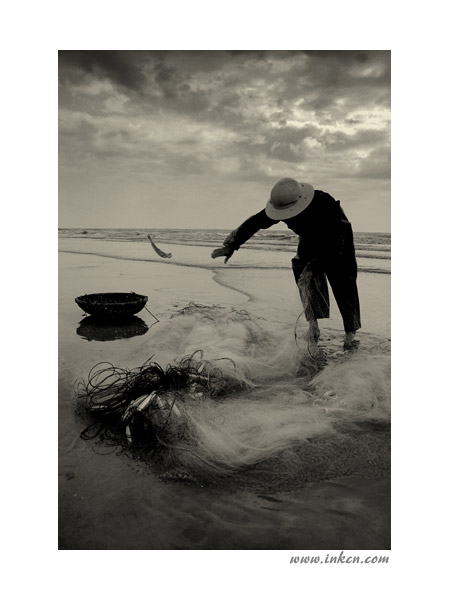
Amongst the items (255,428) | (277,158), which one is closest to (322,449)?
(255,428)

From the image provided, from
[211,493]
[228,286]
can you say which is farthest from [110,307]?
[228,286]

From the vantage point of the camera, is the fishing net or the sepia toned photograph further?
the fishing net

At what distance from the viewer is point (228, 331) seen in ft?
13.2

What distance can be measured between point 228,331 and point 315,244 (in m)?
0.97

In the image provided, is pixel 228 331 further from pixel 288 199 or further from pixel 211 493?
pixel 211 493

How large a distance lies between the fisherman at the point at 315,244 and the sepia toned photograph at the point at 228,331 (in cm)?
1

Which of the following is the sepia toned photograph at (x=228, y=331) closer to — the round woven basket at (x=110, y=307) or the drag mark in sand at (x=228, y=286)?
the round woven basket at (x=110, y=307)

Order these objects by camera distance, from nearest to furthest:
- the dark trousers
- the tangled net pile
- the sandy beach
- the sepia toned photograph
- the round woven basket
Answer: the sandy beach, the sepia toned photograph, the tangled net pile, the dark trousers, the round woven basket

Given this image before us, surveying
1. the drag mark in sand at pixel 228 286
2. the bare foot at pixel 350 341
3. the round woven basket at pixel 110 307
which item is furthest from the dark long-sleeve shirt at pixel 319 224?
the drag mark in sand at pixel 228 286

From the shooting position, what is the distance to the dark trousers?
3725 mm

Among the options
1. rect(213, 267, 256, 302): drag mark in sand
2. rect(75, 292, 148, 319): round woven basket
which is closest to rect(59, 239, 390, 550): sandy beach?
rect(75, 292, 148, 319): round woven basket

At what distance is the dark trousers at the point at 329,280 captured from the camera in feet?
12.2

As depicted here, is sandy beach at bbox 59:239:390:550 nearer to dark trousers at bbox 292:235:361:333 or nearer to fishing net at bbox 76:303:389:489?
fishing net at bbox 76:303:389:489

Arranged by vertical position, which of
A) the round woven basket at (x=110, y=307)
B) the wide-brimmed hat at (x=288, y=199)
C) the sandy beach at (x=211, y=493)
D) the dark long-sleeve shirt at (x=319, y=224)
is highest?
the wide-brimmed hat at (x=288, y=199)
